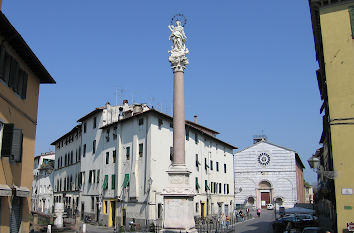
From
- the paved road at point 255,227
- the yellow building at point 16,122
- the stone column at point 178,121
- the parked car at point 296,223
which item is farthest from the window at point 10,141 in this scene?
the paved road at point 255,227

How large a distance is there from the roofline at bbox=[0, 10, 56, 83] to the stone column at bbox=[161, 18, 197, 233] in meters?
7.15

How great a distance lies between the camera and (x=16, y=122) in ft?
58.2

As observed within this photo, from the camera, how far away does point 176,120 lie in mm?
20969

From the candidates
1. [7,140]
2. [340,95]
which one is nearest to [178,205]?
[7,140]

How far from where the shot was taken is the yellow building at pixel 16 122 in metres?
16.0

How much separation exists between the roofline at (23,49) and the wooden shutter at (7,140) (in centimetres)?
374

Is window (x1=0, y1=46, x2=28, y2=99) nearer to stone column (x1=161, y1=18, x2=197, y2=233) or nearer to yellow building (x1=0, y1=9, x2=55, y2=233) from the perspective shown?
yellow building (x1=0, y1=9, x2=55, y2=233)

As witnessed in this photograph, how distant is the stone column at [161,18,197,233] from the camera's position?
19.4 metres

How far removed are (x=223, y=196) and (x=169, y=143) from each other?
17216 mm

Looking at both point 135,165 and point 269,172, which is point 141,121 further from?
point 269,172

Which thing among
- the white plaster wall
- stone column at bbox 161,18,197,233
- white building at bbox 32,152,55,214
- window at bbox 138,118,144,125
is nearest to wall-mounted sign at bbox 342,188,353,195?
stone column at bbox 161,18,197,233

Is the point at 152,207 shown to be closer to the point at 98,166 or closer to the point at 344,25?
the point at 98,166

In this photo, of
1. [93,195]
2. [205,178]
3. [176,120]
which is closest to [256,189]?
[205,178]

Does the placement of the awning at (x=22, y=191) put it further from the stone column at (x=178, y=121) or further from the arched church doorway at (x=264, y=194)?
the arched church doorway at (x=264, y=194)
